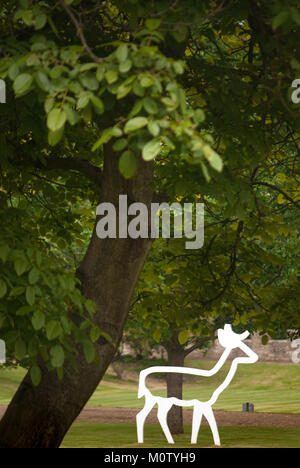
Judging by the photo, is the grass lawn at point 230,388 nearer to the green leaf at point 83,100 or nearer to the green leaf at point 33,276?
the green leaf at point 33,276

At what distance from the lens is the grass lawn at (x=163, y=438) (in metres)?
17.7

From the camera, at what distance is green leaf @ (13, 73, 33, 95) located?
14.3 ft

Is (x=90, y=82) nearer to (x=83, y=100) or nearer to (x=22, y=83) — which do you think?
(x=83, y=100)

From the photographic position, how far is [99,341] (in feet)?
22.7

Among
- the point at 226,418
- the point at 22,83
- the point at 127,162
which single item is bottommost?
the point at 127,162

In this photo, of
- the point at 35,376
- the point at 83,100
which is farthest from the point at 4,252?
the point at 83,100

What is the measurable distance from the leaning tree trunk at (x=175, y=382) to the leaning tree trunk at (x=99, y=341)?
14.9 metres

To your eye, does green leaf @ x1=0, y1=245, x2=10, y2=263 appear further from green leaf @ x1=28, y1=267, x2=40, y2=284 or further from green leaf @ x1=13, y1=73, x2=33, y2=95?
green leaf @ x1=13, y1=73, x2=33, y2=95

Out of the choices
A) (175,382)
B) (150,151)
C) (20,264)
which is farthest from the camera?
(175,382)

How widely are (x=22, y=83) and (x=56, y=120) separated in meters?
0.41

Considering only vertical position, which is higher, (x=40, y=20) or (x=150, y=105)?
(x=40, y=20)

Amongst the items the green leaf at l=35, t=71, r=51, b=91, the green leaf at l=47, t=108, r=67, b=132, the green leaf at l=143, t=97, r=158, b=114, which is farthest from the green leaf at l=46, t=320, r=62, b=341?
the green leaf at l=143, t=97, r=158, b=114

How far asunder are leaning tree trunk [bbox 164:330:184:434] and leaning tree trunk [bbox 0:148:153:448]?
1491 centimetres
